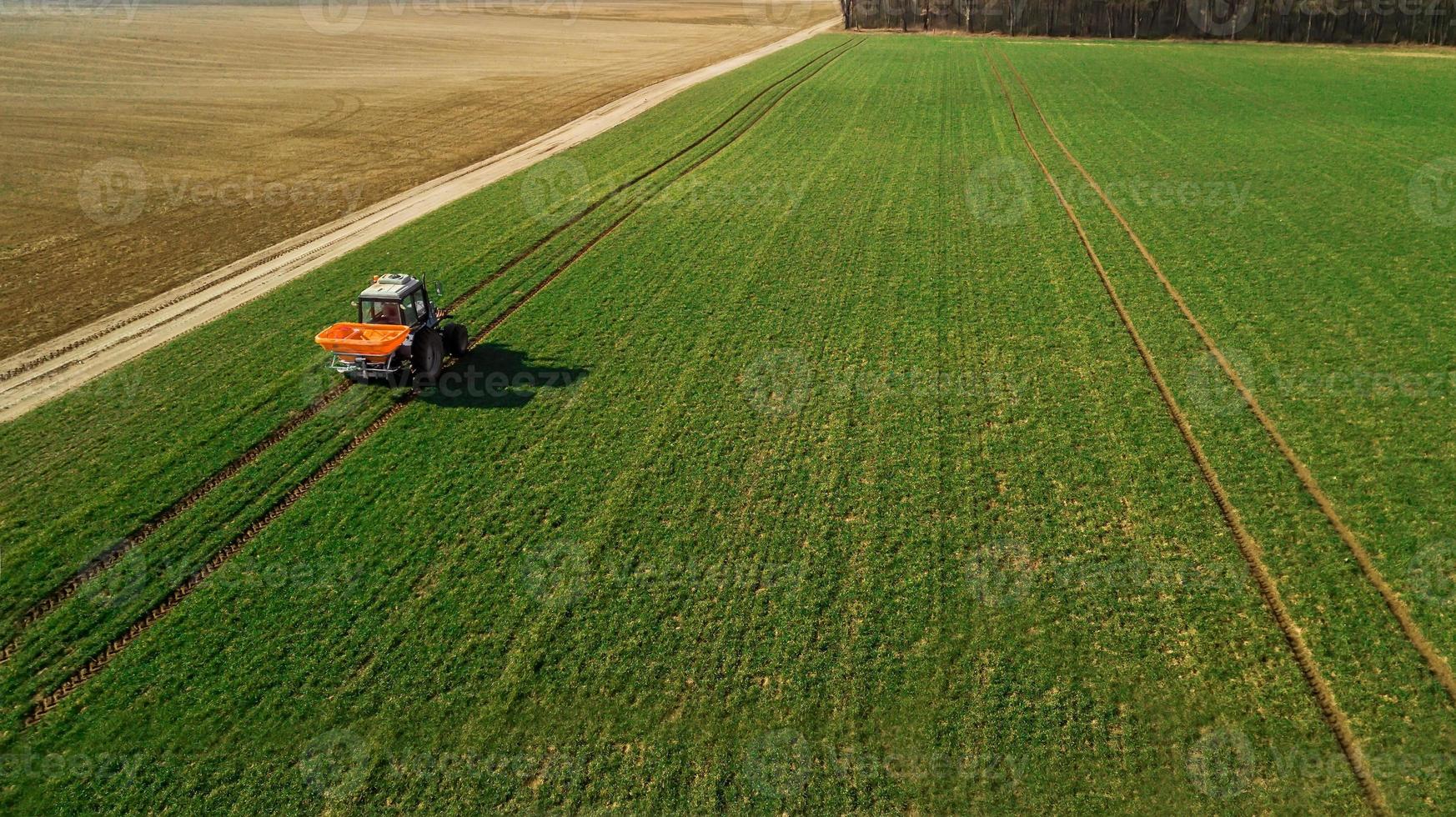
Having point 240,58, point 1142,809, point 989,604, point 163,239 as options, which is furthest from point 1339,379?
point 240,58

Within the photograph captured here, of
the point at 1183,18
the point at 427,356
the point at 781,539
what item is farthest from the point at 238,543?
the point at 1183,18

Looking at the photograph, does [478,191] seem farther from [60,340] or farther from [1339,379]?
[1339,379]

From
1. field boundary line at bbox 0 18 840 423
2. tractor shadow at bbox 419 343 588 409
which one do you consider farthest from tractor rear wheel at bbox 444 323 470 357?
field boundary line at bbox 0 18 840 423

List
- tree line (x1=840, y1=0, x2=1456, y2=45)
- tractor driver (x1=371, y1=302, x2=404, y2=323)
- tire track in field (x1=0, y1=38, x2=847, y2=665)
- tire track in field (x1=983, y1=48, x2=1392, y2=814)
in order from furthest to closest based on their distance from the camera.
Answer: tree line (x1=840, y1=0, x2=1456, y2=45) → tractor driver (x1=371, y1=302, x2=404, y2=323) → tire track in field (x1=0, y1=38, x2=847, y2=665) → tire track in field (x1=983, y1=48, x2=1392, y2=814)

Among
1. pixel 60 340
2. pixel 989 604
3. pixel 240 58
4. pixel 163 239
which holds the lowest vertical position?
pixel 989 604

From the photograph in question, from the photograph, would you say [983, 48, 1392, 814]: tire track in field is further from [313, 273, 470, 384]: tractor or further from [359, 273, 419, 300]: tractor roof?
[359, 273, 419, 300]: tractor roof

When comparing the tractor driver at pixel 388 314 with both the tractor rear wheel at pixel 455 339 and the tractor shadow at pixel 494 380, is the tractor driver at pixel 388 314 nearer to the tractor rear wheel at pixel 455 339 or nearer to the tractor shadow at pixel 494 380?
the tractor rear wheel at pixel 455 339

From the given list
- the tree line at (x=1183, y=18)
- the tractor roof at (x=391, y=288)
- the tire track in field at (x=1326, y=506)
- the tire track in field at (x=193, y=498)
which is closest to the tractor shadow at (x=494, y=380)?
the tractor roof at (x=391, y=288)
